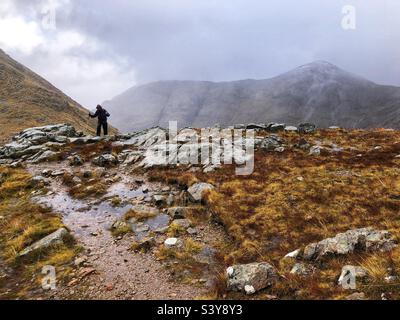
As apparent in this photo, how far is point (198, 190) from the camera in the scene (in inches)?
744

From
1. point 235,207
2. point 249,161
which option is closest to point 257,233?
point 235,207

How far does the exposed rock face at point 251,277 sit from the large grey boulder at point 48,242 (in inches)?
289

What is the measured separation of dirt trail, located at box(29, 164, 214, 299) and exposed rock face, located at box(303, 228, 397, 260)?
419cm

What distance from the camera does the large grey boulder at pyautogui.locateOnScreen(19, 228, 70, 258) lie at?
13.4m

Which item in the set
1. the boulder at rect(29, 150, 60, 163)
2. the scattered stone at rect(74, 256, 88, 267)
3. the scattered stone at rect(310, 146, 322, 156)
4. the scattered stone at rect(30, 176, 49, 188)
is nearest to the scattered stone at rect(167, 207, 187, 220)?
the scattered stone at rect(74, 256, 88, 267)

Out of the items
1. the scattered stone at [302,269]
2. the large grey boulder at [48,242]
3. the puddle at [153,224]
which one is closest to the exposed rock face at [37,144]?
the large grey boulder at [48,242]

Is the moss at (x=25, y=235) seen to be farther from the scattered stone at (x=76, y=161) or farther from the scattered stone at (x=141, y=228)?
the scattered stone at (x=76, y=161)

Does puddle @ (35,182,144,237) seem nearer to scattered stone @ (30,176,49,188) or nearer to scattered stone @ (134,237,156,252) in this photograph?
scattered stone @ (30,176,49,188)

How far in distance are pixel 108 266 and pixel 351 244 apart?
866 centimetres

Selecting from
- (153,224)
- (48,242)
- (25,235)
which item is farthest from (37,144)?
(153,224)

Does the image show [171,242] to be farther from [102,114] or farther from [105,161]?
[102,114]

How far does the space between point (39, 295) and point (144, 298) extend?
11.2 ft
